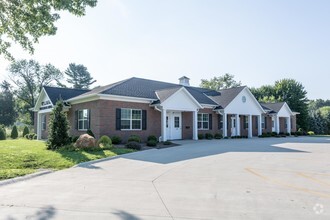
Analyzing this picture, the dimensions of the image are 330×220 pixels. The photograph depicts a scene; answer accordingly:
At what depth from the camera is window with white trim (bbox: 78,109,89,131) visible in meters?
18.8

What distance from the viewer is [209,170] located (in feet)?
28.7

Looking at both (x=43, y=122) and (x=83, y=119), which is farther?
(x=43, y=122)

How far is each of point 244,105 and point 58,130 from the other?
19.4m

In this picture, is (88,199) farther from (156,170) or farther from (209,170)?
(209,170)

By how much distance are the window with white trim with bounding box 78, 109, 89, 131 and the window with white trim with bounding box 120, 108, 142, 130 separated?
2857 millimetres

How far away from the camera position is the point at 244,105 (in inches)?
1061

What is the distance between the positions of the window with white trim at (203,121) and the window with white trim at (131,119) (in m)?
7.10

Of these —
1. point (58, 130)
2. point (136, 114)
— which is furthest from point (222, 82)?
point (58, 130)

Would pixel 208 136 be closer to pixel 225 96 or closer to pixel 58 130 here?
pixel 225 96

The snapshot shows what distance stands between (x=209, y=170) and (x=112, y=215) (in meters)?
4.88

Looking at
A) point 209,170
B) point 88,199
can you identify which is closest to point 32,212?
point 88,199

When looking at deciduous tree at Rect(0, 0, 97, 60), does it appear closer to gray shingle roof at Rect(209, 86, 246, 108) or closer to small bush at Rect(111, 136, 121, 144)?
small bush at Rect(111, 136, 121, 144)

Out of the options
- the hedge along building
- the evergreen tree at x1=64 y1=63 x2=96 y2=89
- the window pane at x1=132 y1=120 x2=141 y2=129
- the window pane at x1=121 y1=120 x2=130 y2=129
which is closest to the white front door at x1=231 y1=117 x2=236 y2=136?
the hedge along building

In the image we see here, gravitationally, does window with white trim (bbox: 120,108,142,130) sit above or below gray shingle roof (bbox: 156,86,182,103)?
below
